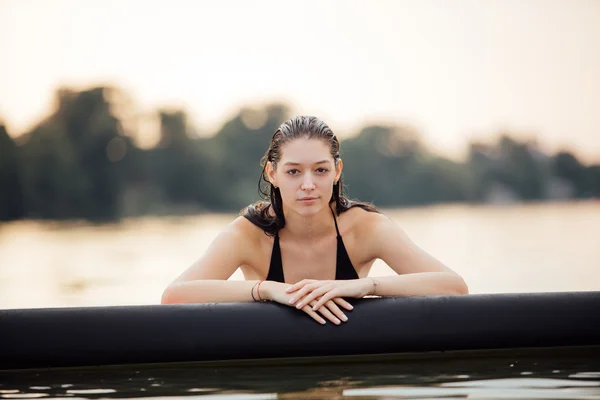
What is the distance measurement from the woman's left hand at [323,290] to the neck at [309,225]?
64 cm

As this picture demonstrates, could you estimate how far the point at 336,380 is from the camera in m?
2.89

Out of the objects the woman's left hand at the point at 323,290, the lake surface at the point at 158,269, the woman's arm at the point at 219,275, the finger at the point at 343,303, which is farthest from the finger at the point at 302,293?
the lake surface at the point at 158,269

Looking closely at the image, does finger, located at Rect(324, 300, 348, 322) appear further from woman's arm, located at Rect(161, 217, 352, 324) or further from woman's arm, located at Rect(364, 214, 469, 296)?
woman's arm, located at Rect(364, 214, 469, 296)

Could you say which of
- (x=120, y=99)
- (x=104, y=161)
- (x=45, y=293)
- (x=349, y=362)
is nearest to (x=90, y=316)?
(x=349, y=362)

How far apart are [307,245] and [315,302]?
0.75m

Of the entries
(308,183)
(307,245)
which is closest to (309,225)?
(307,245)

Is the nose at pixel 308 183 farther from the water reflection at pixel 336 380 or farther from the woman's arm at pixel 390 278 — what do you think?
the water reflection at pixel 336 380

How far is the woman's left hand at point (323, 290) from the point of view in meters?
3.03

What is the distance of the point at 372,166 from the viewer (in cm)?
5769

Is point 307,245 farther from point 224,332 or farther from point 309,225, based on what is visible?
point 224,332

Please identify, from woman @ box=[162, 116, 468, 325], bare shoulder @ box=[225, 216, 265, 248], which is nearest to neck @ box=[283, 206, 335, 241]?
woman @ box=[162, 116, 468, 325]

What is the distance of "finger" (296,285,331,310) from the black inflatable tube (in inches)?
2.1

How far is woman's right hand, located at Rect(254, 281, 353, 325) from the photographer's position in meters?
3.03

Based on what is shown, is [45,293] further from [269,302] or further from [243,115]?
[243,115]
